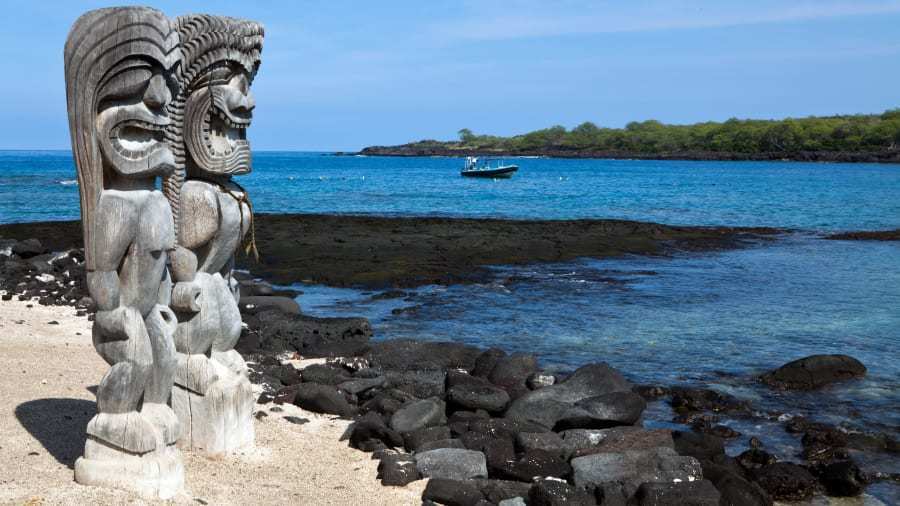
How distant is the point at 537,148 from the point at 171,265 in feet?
624

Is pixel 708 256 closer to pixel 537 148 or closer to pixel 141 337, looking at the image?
pixel 141 337

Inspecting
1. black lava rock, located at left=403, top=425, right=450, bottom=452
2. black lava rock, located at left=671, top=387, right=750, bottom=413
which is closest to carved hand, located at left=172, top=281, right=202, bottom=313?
black lava rock, located at left=403, top=425, right=450, bottom=452

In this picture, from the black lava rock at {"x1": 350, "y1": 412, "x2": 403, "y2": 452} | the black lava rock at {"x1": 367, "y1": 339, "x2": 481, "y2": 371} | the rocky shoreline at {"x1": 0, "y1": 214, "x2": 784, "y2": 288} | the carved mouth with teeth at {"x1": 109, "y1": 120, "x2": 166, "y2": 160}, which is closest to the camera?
the carved mouth with teeth at {"x1": 109, "y1": 120, "x2": 166, "y2": 160}

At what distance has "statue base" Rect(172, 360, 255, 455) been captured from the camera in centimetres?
734

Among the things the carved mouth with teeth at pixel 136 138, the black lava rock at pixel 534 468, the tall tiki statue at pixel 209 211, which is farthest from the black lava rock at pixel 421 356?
the carved mouth with teeth at pixel 136 138

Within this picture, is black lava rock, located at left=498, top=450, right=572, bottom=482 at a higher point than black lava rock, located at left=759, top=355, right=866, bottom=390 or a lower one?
higher

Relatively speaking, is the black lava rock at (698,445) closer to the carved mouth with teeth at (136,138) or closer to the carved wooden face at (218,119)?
the carved wooden face at (218,119)

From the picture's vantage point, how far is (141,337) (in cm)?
597

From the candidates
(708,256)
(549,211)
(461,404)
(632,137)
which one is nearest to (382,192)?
(549,211)

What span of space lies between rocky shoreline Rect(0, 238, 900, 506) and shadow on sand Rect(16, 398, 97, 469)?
186cm

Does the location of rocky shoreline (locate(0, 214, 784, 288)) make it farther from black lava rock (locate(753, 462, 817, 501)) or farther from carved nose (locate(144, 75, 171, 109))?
carved nose (locate(144, 75, 171, 109))

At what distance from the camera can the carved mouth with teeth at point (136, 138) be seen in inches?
228

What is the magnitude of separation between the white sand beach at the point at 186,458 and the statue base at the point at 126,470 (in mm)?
68

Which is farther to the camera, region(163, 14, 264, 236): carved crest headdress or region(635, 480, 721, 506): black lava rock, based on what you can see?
region(635, 480, 721, 506): black lava rock
